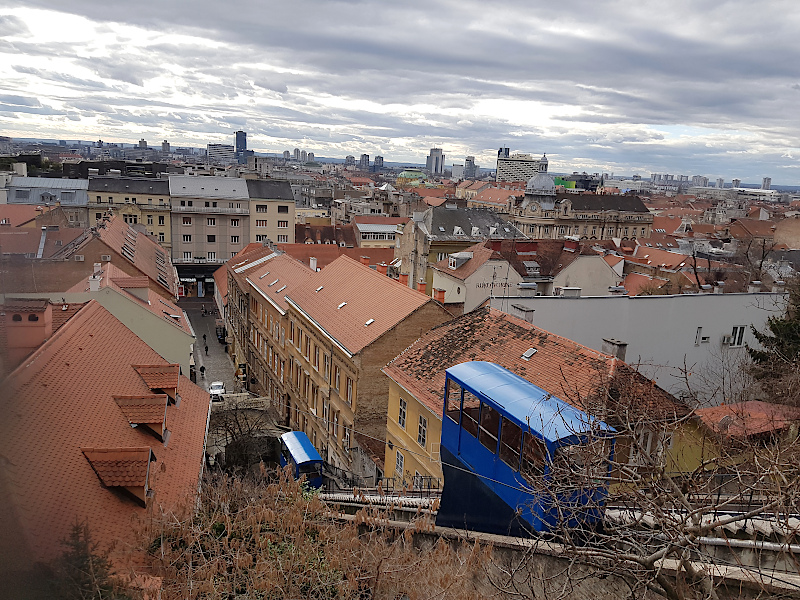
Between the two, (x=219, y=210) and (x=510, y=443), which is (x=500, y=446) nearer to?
(x=510, y=443)

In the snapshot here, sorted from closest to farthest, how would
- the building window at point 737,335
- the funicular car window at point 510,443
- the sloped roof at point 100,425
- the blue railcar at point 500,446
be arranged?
the sloped roof at point 100,425 < the blue railcar at point 500,446 < the funicular car window at point 510,443 < the building window at point 737,335

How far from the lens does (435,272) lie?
126 ft

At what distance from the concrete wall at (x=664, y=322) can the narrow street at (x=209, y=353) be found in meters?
22.8

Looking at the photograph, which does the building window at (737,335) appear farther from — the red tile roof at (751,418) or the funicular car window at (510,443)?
the funicular car window at (510,443)

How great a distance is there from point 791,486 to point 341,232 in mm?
71001

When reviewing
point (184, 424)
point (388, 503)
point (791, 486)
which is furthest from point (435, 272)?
point (791, 486)

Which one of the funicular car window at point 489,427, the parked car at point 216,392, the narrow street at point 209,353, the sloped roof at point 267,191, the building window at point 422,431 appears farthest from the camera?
the sloped roof at point 267,191

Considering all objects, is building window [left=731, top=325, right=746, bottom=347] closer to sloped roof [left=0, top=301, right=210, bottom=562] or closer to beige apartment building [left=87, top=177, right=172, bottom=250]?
sloped roof [left=0, top=301, right=210, bottom=562]

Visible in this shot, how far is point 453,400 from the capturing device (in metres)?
15.9

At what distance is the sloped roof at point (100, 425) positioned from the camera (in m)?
9.84

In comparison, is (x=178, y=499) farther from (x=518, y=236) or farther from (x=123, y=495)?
(x=518, y=236)

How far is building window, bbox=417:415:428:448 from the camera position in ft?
63.3

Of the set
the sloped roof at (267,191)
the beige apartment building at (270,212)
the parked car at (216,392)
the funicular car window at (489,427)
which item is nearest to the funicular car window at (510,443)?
the funicular car window at (489,427)

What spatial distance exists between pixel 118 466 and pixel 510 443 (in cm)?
777
